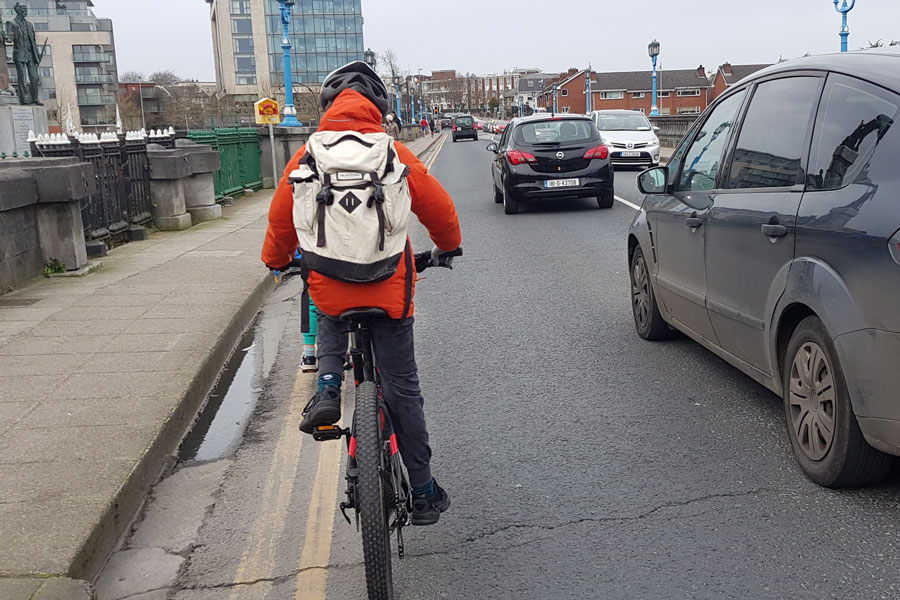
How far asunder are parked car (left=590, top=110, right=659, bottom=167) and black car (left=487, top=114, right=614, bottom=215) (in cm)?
1030

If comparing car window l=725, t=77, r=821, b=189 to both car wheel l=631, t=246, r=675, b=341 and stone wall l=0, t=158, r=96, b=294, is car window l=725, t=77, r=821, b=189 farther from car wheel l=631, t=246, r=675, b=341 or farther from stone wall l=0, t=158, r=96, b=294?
stone wall l=0, t=158, r=96, b=294

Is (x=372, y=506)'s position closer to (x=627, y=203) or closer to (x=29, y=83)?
(x=627, y=203)

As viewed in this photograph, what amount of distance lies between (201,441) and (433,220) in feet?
8.40

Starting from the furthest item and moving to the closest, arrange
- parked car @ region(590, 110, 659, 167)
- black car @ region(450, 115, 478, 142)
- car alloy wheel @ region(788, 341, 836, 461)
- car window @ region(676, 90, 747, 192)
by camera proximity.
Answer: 1. black car @ region(450, 115, 478, 142)
2. parked car @ region(590, 110, 659, 167)
3. car window @ region(676, 90, 747, 192)
4. car alloy wheel @ region(788, 341, 836, 461)

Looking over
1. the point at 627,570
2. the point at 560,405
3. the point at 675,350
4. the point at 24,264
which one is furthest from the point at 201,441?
the point at 24,264

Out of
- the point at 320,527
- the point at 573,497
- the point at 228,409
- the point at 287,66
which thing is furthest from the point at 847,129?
the point at 287,66

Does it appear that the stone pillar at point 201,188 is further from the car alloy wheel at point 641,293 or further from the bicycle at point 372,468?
the bicycle at point 372,468

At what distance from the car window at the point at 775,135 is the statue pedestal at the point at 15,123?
19727mm

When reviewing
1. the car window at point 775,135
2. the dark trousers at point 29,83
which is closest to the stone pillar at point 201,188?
the dark trousers at point 29,83

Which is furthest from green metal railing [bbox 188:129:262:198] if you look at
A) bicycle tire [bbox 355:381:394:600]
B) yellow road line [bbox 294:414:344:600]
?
bicycle tire [bbox 355:381:394:600]

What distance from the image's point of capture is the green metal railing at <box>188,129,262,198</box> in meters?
20.3

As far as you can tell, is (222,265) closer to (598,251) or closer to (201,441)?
(598,251)

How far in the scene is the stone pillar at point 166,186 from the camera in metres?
15.0

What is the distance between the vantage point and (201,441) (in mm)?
5465
